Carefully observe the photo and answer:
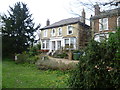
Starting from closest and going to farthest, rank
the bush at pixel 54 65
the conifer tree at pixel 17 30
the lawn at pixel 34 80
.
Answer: the lawn at pixel 34 80 < the bush at pixel 54 65 < the conifer tree at pixel 17 30

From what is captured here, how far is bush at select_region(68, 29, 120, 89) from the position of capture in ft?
15.8

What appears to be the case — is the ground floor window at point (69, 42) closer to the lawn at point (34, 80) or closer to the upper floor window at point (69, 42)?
the upper floor window at point (69, 42)

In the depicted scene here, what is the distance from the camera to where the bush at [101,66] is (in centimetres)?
481

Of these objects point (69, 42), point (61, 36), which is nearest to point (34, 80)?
point (69, 42)

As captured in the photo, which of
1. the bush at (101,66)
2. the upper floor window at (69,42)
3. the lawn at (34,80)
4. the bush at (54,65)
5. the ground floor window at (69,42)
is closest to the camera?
the bush at (101,66)

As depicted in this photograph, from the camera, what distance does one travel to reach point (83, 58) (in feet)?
18.7

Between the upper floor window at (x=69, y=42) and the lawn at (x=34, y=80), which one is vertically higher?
the upper floor window at (x=69, y=42)

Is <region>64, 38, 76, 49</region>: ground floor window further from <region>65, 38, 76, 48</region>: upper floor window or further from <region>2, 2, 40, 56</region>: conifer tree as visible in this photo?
<region>2, 2, 40, 56</region>: conifer tree

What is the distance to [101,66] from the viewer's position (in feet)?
16.9

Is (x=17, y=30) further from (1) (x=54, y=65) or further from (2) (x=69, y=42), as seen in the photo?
(1) (x=54, y=65)

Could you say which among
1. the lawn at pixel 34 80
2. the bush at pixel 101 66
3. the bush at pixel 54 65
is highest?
the bush at pixel 101 66

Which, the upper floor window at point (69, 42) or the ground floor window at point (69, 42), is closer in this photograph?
the ground floor window at point (69, 42)

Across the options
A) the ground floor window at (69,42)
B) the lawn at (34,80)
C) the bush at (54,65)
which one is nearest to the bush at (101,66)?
the lawn at (34,80)

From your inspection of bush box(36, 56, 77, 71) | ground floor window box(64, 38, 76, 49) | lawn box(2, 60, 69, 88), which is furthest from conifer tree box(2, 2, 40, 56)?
lawn box(2, 60, 69, 88)
